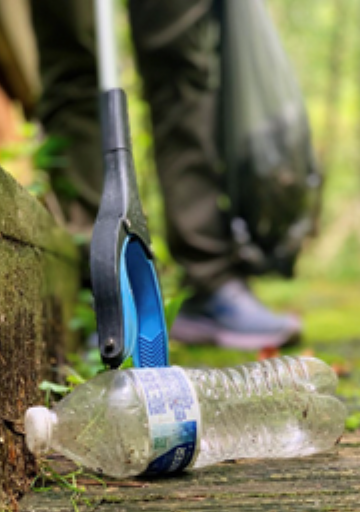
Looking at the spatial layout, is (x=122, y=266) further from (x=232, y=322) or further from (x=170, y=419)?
(x=232, y=322)

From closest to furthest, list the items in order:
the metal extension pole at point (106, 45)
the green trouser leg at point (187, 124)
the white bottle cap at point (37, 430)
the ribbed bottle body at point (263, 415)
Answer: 1. the white bottle cap at point (37, 430)
2. the ribbed bottle body at point (263, 415)
3. the metal extension pole at point (106, 45)
4. the green trouser leg at point (187, 124)

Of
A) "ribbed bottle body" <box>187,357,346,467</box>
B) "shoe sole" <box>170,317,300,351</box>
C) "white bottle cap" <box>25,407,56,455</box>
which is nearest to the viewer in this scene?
"white bottle cap" <box>25,407,56,455</box>

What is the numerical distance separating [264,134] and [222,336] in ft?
2.83

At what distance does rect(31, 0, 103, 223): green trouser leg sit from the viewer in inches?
92.7

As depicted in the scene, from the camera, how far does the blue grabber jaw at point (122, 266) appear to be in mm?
891

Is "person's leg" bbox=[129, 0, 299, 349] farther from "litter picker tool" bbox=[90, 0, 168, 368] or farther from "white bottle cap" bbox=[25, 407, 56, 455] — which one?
"white bottle cap" bbox=[25, 407, 56, 455]

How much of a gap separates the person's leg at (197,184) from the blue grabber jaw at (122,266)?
1.23 metres

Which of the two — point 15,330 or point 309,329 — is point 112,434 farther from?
point 309,329

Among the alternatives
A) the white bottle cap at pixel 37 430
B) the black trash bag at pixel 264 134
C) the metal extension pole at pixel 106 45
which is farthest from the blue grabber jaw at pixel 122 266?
the black trash bag at pixel 264 134

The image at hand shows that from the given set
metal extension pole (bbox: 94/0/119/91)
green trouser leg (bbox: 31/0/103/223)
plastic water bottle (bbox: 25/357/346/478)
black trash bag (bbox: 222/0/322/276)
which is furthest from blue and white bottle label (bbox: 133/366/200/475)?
green trouser leg (bbox: 31/0/103/223)

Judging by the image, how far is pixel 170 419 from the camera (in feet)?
2.97

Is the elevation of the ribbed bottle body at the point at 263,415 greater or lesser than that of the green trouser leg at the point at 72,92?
lesser

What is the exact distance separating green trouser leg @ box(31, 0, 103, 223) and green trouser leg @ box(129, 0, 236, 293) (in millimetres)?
186

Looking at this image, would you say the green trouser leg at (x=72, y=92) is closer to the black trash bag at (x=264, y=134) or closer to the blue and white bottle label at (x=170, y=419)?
the black trash bag at (x=264, y=134)
